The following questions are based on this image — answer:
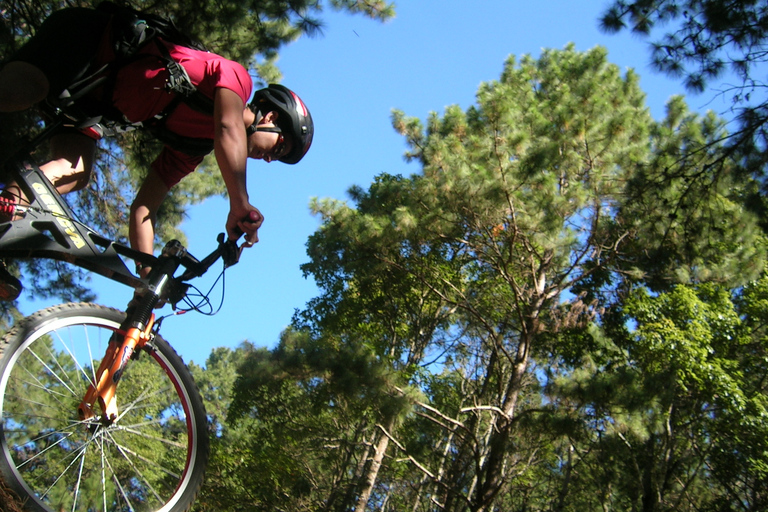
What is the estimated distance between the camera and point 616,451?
7.79 m

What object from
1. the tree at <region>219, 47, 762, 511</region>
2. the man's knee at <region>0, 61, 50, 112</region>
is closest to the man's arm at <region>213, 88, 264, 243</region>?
the man's knee at <region>0, 61, 50, 112</region>

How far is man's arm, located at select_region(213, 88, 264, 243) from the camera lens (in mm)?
1968

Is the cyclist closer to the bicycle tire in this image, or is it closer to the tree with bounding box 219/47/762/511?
the bicycle tire

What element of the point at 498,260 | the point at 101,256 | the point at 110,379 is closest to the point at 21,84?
the point at 101,256

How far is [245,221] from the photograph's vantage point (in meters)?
1.97

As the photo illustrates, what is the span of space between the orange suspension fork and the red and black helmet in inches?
34.2

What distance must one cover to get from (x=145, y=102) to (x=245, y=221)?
57 cm

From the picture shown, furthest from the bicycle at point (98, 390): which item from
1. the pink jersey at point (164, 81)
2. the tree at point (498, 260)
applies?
the tree at point (498, 260)

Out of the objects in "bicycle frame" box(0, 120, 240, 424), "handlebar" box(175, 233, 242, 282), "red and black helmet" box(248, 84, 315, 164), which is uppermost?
"red and black helmet" box(248, 84, 315, 164)

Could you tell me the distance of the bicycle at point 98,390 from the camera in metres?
1.89

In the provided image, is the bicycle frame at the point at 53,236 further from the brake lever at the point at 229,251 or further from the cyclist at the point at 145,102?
the brake lever at the point at 229,251

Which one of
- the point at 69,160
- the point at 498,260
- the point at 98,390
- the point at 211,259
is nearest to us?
the point at 98,390

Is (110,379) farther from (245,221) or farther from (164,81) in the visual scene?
(164,81)

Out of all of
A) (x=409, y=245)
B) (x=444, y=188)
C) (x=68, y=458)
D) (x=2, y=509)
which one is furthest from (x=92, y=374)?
(x=409, y=245)
